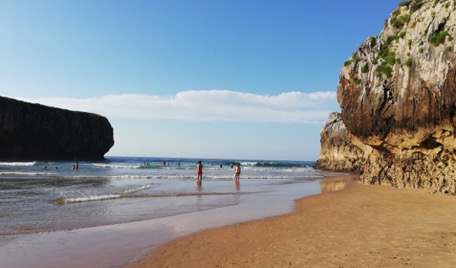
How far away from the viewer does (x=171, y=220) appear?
530 inches

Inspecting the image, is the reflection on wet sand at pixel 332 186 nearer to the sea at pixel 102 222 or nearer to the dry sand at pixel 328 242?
the sea at pixel 102 222

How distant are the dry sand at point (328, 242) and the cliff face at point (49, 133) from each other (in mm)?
90309

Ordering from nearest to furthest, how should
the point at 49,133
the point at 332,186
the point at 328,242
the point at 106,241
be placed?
the point at 328,242
the point at 106,241
the point at 332,186
the point at 49,133

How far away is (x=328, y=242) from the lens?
30.6 ft

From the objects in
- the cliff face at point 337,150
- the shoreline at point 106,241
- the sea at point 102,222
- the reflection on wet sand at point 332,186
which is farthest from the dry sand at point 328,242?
the cliff face at point 337,150

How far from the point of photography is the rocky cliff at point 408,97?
18625mm

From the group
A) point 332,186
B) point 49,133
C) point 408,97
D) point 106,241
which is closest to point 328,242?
point 106,241

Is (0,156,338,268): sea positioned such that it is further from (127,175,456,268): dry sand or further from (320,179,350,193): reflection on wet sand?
(320,179,350,193): reflection on wet sand

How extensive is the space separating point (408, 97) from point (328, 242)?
15.3m

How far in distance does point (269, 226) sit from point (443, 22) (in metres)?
16.1

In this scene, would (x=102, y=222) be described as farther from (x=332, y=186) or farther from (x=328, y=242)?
(x=332, y=186)

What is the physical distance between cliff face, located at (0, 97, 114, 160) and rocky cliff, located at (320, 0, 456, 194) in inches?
3331

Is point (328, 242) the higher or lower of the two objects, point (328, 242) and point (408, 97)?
the lower

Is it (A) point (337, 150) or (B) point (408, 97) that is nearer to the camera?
(B) point (408, 97)
